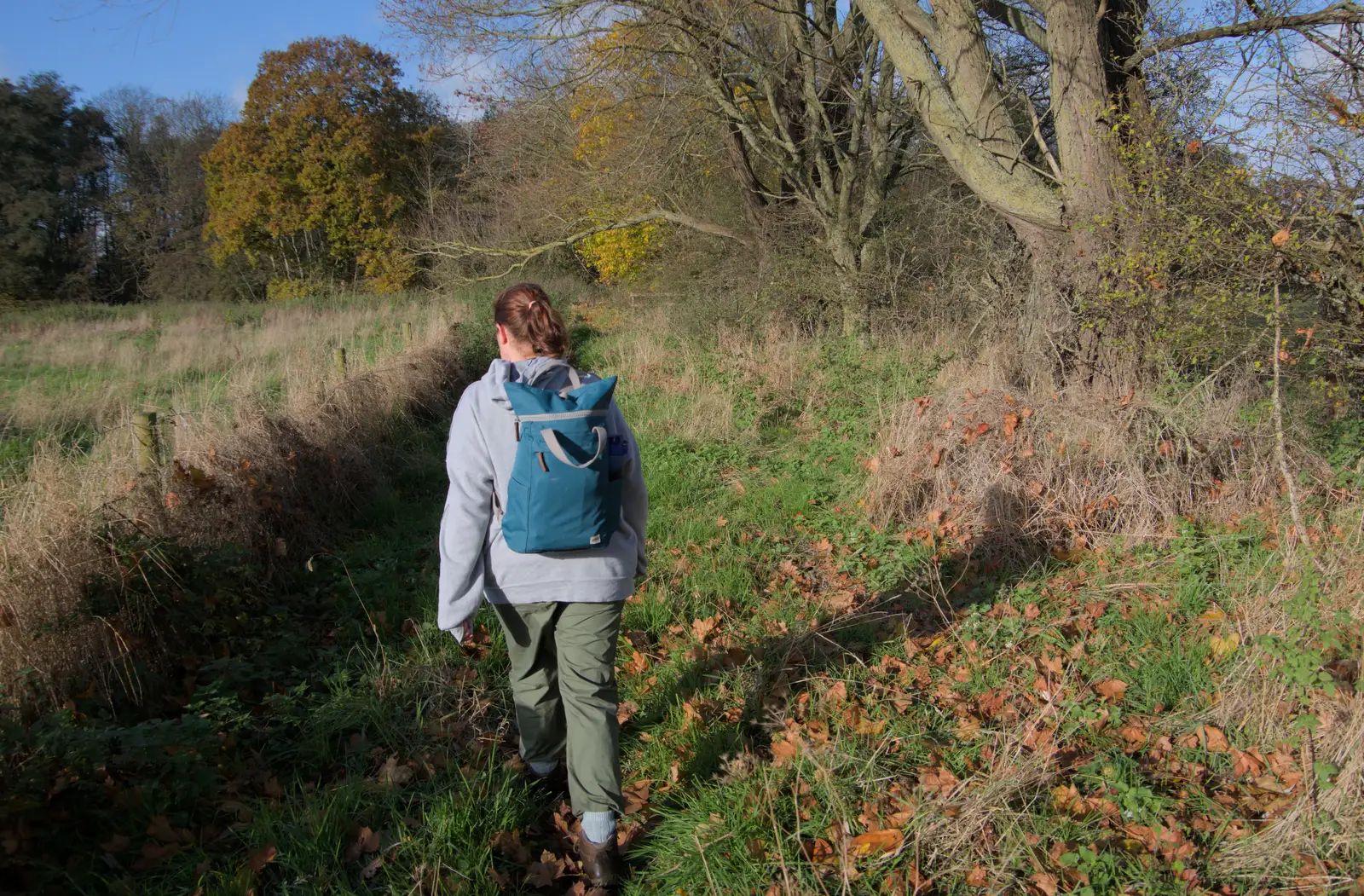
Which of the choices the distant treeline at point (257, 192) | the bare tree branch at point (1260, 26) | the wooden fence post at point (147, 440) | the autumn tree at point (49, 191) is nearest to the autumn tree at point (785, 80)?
the bare tree branch at point (1260, 26)

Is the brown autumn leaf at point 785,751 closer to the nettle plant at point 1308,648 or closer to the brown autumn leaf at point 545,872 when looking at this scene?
the brown autumn leaf at point 545,872

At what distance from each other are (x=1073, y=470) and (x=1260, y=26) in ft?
16.4

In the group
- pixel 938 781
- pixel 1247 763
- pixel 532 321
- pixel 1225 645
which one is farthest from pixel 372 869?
pixel 1225 645

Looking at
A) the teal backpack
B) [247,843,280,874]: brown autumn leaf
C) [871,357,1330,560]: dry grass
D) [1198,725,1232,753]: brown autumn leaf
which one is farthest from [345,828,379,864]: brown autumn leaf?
[871,357,1330,560]: dry grass

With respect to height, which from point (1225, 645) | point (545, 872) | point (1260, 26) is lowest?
point (545, 872)

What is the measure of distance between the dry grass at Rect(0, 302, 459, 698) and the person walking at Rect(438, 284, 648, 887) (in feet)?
6.42

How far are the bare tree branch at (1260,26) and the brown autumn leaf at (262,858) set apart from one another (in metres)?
8.41

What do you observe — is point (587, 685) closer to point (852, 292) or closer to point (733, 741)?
point (733, 741)

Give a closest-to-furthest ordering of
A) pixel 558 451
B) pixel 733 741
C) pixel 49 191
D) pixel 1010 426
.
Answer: pixel 558 451
pixel 733 741
pixel 1010 426
pixel 49 191

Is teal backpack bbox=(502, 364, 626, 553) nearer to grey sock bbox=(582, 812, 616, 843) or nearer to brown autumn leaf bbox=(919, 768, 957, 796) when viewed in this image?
grey sock bbox=(582, 812, 616, 843)

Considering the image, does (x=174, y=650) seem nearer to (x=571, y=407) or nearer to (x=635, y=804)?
(x=635, y=804)

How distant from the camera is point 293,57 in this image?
1180 inches

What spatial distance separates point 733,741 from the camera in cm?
319

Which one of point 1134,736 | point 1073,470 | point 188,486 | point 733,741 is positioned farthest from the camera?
point 1073,470
